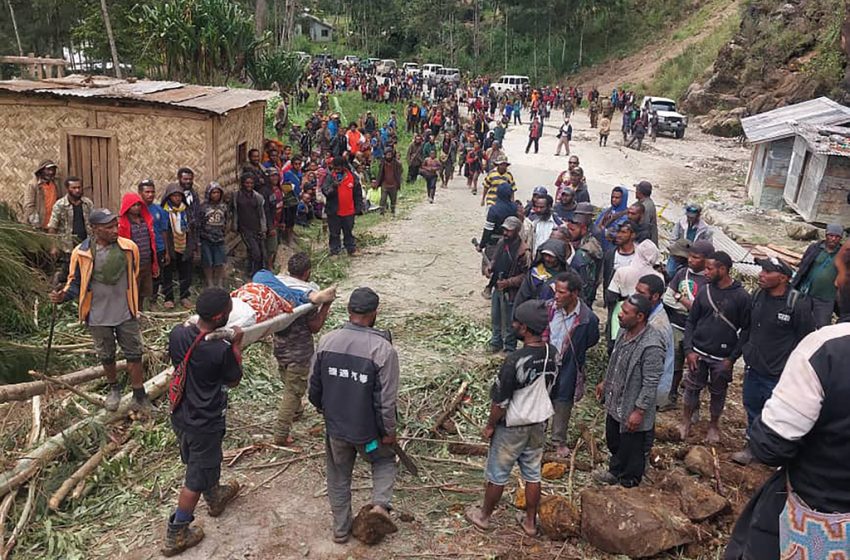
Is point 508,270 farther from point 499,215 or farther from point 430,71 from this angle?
point 430,71

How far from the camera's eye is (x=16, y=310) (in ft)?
24.6

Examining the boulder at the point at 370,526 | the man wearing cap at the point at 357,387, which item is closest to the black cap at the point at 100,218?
the man wearing cap at the point at 357,387

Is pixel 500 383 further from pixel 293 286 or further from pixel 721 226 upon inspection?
pixel 721 226

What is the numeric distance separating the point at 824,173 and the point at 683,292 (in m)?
10.3

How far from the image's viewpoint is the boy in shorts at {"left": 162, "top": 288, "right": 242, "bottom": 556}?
4.18 metres

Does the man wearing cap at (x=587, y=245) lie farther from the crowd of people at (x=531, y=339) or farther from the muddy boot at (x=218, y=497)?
the muddy boot at (x=218, y=497)

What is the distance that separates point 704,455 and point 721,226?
11128 mm

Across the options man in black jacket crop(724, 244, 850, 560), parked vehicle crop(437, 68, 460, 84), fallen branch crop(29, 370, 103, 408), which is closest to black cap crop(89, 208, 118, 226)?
fallen branch crop(29, 370, 103, 408)

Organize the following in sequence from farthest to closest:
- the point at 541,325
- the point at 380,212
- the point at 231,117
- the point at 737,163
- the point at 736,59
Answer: the point at 736,59
the point at 737,163
the point at 380,212
the point at 231,117
the point at 541,325

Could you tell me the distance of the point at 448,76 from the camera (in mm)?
48625

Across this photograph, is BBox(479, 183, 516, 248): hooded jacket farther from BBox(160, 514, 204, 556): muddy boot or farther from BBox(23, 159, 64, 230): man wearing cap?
BBox(23, 159, 64, 230): man wearing cap

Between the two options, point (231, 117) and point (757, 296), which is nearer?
point (757, 296)

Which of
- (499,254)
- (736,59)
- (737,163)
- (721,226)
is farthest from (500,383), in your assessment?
Result: (736,59)

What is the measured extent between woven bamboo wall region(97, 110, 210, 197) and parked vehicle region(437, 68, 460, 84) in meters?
38.6
